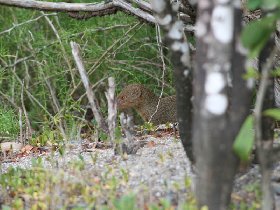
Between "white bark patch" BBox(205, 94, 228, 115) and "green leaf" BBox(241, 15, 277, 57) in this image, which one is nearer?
"green leaf" BBox(241, 15, 277, 57)

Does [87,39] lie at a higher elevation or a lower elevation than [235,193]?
higher

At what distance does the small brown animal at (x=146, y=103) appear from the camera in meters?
5.29

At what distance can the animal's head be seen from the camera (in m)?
5.45

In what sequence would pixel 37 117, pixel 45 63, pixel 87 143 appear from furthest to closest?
1. pixel 37 117
2. pixel 45 63
3. pixel 87 143

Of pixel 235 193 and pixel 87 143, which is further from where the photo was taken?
pixel 87 143

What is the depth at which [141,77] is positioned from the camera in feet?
20.0

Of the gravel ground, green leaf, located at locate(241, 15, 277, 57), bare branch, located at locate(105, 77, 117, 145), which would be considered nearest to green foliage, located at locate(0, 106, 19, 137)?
the gravel ground

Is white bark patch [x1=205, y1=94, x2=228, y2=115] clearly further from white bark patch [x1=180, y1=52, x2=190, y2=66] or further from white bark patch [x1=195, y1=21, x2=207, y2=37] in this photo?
white bark patch [x1=180, y1=52, x2=190, y2=66]

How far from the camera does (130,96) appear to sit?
216 inches

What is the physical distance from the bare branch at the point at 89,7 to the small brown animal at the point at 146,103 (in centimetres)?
78

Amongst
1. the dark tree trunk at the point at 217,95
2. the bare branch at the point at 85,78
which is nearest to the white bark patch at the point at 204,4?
the dark tree trunk at the point at 217,95

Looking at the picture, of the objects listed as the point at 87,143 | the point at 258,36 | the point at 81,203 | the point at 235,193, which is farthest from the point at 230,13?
the point at 87,143

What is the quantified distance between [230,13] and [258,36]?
18cm

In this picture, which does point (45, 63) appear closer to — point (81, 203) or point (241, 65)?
point (81, 203)
